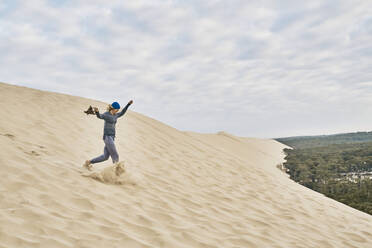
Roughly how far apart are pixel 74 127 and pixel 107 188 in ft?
16.1

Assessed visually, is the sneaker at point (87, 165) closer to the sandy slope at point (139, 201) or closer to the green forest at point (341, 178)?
the sandy slope at point (139, 201)

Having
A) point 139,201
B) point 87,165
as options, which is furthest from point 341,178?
point 139,201

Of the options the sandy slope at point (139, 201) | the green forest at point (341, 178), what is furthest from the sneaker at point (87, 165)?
the green forest at point (341, 178)

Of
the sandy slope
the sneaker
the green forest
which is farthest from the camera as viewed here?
the green forest

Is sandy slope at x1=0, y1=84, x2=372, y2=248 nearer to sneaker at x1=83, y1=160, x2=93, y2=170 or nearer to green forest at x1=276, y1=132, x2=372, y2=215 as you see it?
sneaker at x1=83, y1=160, x2=93, y2=170

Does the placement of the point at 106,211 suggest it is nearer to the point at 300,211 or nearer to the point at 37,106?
the point at 300,211

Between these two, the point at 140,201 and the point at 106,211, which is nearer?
the point at 106,211

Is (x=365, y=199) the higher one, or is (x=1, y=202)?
(x=1, y=202)

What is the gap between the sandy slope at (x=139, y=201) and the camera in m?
3.67

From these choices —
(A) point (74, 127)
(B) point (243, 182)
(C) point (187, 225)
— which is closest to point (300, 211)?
(B) point (243, 182)

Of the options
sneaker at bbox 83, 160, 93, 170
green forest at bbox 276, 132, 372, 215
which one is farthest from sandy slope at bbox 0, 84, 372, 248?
green forest at bbox 276, 132, 372, 215

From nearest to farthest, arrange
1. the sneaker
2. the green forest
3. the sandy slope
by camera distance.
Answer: the sandy slope
the sneaker
the green forest

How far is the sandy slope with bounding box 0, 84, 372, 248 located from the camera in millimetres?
3666

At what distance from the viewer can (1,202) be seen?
373 cm
